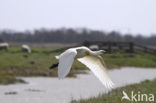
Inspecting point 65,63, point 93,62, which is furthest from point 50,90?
point 65,63

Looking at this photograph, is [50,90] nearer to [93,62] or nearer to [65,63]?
[93,62]

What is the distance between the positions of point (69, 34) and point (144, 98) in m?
116

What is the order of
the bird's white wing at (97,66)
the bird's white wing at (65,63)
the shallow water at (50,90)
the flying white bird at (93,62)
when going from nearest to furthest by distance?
1. the bird's white wing at (65,63)
2. the flying white bird at (93,62)
3. the bird's white wing at (97,66)
4. the shallow water at (50,90)

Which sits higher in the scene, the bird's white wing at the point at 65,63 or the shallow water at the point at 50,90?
the bird's white wing at the point at 65,63

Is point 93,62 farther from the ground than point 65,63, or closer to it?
closer to it

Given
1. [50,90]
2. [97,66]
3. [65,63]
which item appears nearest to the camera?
[65,63]

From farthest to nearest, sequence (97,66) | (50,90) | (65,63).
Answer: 1. (50,90)
2. (97,66)
3. (65,63)

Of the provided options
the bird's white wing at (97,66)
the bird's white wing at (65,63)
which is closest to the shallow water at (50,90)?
the bird's white wing at (97,66)

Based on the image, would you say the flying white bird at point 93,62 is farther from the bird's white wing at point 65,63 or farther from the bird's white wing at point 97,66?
the bird's white wing at point 65,63

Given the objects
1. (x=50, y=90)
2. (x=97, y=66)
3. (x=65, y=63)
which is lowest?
(x=50, y=90)

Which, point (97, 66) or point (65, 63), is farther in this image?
point (97, 66)

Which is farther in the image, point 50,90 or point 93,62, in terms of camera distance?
point 50,90

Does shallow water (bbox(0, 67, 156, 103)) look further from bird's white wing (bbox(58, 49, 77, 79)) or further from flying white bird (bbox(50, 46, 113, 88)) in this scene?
bird's white wing (bbox(58, 49, 77, 79))

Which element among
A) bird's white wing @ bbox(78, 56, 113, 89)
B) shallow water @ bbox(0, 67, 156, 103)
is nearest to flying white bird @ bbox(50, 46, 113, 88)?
bird's white wing @ bbox(78, 56, 113, 89)
